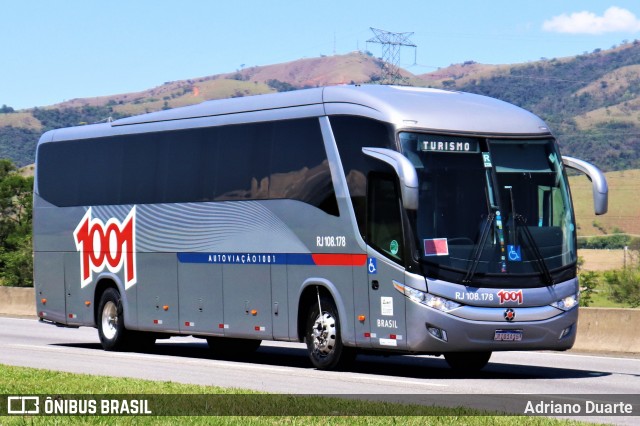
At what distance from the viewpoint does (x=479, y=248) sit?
17.2 m

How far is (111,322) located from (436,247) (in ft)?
29.3

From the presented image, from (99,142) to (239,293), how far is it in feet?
17.8

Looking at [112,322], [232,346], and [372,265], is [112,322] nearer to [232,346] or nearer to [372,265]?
[232,346]

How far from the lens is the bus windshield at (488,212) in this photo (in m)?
17.1

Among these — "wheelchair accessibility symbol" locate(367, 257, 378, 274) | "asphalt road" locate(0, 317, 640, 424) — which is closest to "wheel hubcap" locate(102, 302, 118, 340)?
"asphalt road" locate(0, 317, 640, 424)

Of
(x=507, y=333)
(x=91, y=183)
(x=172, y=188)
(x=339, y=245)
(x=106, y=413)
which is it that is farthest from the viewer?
(x=91, y=183)

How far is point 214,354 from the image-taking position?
77.0ft

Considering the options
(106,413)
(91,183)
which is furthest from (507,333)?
(91,183)

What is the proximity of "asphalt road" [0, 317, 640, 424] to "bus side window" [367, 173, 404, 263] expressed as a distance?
67.7 inches

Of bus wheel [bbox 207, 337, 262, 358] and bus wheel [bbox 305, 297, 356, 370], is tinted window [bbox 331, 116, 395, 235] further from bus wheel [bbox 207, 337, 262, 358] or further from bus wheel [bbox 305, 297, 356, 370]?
bus wheel [bbox 207, 337, 262, 358]

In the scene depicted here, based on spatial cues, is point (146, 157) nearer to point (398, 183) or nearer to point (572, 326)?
point (398, 183)

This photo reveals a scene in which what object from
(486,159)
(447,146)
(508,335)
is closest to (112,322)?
(447,146)

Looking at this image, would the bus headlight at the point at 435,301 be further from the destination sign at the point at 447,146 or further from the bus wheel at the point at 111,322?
the bus wheel at the point at 111,322

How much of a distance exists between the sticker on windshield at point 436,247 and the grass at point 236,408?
11.8ft
